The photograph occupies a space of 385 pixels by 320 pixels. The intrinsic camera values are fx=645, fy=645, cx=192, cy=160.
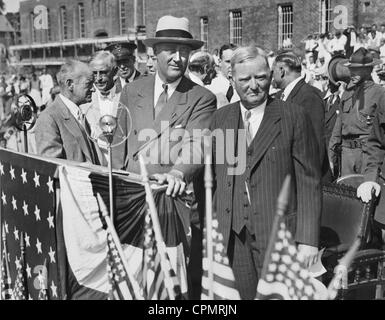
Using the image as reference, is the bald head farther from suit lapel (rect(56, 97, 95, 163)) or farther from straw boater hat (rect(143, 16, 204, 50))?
straw boater hat (rect(143, 16, 204, 50))

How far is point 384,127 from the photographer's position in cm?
500

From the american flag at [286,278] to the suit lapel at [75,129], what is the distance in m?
2.34

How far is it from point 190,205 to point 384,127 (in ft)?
6.11

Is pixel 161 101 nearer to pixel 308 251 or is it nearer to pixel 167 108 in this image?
pixel 167 108

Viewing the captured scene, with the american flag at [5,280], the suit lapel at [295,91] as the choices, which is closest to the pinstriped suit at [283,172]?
the american flag at [5,280]

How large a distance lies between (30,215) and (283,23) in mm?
20323

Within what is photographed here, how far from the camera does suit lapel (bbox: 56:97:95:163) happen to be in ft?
15.4

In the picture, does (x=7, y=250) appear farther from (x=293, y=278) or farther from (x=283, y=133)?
(x=293, y=278)

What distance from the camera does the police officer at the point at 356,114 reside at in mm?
6879

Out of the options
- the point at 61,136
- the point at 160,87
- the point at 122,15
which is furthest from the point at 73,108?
the point at 122,15

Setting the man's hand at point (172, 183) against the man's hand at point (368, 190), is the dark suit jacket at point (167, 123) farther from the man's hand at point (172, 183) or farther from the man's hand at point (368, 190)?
the man's hand at point (368, 190)

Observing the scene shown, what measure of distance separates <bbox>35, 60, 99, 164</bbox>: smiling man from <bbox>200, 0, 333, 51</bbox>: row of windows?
638 inches

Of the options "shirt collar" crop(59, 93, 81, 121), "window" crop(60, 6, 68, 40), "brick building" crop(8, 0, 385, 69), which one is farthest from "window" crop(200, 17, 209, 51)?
"shirt collar" crop(59, 93, 81, 121)
